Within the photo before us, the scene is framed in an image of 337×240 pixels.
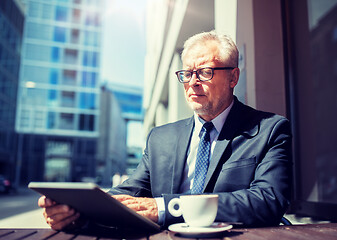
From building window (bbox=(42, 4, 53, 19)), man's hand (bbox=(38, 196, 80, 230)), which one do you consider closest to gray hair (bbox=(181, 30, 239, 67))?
man's hand (bbox=(38, 196, 80, 230))

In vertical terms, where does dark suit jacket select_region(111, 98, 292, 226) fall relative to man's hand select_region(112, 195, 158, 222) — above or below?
above

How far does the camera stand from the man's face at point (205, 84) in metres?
2.11

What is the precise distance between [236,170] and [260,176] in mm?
160

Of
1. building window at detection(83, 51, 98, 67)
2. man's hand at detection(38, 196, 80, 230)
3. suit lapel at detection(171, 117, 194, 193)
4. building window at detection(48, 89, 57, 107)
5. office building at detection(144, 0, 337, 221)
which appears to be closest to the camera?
man's hand at detection(38, 196, 80, 230)

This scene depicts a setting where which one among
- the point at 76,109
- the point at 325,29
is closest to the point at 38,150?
the point at 76,109

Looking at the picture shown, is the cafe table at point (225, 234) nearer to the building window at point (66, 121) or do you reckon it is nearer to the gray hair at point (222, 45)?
the gray hair at point (222, 45)

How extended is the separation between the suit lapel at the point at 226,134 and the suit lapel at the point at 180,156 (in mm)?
249

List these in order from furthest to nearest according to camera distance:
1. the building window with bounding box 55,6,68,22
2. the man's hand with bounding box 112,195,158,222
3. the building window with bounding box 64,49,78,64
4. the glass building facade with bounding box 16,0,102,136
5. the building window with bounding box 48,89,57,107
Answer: the building window with bounding box 55,6,68,22 < the building window with bounding box 64,49,78,64 < the building window with bounding box 48,89,57,107 < the glass building facade with bounding box 16,0,102,136 < the man's hand with bounding box 112,195,158,222

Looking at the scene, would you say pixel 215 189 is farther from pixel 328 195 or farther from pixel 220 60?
pixel 328 195

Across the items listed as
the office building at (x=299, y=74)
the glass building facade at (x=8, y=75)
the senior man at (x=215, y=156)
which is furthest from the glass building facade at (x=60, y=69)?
the senior man at (x=215, y=156)

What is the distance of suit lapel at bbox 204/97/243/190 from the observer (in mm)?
1829

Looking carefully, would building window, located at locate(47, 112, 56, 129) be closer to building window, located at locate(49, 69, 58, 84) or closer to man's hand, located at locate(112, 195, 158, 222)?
building window, located at locate(49, 69, 58, 84)

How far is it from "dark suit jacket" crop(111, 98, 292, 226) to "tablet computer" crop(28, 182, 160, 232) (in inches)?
8.4

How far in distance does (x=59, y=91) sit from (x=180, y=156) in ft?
125
